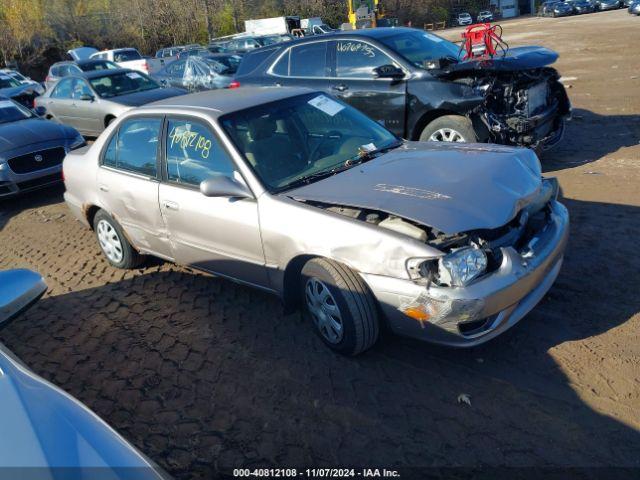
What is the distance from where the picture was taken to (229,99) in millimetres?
4512

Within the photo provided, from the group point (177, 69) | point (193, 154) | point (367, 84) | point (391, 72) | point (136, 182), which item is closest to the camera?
point (193, 154)

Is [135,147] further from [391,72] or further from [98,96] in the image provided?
[98,96]

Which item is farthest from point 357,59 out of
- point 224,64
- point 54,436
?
point 224,64

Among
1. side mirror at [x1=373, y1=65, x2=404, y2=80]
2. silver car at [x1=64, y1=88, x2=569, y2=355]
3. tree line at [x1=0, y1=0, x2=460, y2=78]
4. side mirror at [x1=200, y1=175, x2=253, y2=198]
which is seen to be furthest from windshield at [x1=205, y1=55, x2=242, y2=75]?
tree line at [x1=0, y1=0, x2=460, y2=78]

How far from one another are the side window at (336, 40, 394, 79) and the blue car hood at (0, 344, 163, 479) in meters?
6.11

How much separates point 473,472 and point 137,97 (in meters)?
10.0

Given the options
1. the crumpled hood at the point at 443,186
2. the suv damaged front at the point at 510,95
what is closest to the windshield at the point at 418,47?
the suv damaged front at the point at 510,95

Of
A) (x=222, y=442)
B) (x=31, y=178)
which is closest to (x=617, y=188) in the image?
(x=222, y=442)

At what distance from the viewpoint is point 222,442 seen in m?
3.08

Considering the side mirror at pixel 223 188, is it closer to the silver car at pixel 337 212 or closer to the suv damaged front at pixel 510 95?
the silver car at pixel 337 212

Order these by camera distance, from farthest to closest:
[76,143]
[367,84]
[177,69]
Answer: [177,69] → [76,143] → [367,84]

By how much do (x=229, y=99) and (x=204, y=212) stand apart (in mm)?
1030

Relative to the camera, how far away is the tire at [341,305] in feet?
10.9

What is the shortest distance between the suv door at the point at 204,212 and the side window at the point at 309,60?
152 inches
